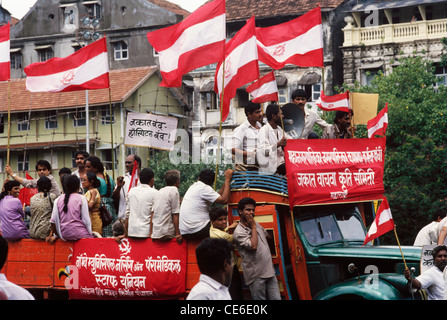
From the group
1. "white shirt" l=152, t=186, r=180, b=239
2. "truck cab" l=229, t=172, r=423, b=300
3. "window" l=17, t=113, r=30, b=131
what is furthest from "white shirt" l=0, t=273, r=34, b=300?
"window" l=17, t=113, r=30, b=131

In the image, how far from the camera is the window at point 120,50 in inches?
2024

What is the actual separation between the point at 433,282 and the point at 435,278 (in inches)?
2.1

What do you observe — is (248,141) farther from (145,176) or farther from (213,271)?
(213,271)

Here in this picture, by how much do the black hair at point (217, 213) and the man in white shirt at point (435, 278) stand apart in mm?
2292

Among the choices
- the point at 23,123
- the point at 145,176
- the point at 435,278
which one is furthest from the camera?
the point at 23,123

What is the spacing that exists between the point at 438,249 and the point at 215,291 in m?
3.78

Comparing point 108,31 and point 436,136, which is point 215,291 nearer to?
point 436,136

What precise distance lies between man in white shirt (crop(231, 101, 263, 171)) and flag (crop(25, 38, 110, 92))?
141 inches

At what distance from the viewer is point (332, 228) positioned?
34.3 ft

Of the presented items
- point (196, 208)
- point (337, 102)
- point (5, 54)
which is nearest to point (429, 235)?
point (337, 102)

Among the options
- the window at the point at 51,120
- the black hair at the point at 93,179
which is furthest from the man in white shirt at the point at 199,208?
the window at the point at 51,120

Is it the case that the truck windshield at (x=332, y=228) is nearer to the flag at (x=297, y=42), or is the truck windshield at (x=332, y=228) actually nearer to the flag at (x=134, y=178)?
the flag at (x=134, y=178)

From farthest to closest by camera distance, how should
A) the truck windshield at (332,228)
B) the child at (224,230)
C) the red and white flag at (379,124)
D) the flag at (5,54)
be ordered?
the flag at (5,54) < the red and white flag at (379,124) < the truck windshield at (332,228) < the child at (224,230)

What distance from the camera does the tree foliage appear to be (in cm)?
3086
